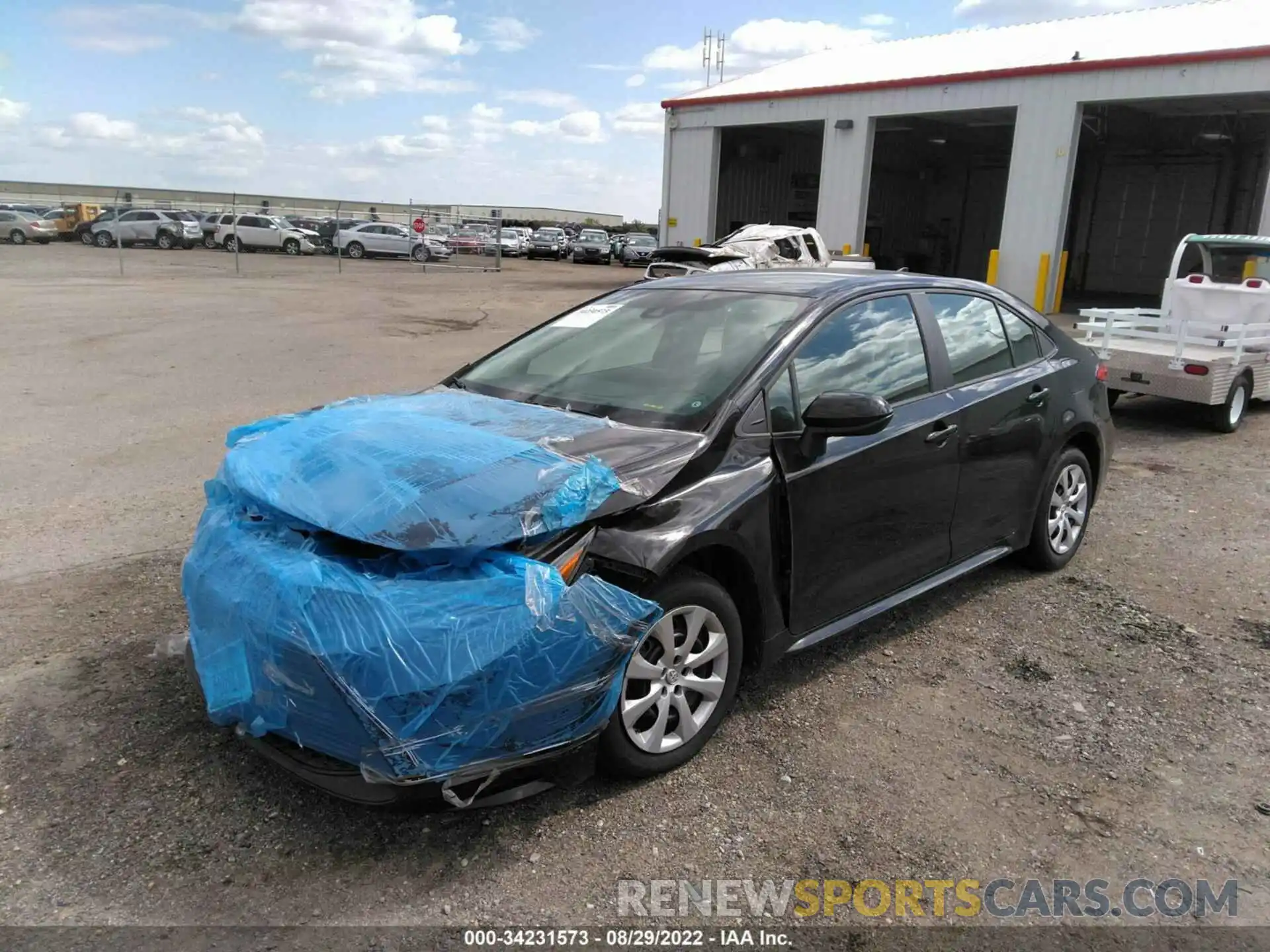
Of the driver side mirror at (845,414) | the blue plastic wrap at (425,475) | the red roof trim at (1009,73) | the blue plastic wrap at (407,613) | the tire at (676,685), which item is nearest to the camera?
the blue plastic wrap at (407,613)

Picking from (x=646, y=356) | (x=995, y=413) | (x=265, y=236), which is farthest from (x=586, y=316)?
(x=265, y=236)

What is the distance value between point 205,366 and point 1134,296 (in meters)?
28.5

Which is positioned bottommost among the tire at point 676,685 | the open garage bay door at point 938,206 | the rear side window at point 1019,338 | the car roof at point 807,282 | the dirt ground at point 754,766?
the dirt ground at point 754,766

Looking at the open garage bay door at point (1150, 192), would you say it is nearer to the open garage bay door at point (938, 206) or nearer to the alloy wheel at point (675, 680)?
the open garage bay door at point (938, 206)

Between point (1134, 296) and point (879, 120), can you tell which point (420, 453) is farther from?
point (1134, 296)

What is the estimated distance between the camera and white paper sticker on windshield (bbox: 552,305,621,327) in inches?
177

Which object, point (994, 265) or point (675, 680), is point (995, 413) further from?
point (994, 265)

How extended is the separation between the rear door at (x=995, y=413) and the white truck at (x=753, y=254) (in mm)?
8972

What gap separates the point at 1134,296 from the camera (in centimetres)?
2995

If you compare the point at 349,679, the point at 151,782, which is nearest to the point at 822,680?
the point at 349,679

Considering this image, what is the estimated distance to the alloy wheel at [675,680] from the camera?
10.0 feet

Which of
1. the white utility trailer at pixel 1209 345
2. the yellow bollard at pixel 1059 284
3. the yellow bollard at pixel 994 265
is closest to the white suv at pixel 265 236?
the yellow bollard at pixel 994 265

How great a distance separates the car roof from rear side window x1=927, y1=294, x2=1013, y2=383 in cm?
9

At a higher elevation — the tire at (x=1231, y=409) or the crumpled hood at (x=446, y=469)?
the crumpled hood at (x=446, y=469)
